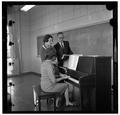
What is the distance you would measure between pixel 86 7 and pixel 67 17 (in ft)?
0.87

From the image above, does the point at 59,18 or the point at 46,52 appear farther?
the point at 59,18

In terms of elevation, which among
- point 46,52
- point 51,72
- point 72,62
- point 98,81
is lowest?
point 98,81

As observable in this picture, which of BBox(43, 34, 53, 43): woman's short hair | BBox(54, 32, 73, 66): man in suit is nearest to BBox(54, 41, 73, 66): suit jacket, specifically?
BBox(54, 32, 73, 66): man in suit

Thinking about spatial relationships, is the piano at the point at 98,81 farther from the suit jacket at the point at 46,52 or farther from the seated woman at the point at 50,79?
the suit jacket at the point at 46,52

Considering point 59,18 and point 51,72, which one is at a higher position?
point 59,18

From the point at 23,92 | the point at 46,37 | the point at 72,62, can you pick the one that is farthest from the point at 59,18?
the point at 23,92

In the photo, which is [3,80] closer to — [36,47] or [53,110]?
[36,47]

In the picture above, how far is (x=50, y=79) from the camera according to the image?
5.98ft

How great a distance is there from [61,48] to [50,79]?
1.36 feet

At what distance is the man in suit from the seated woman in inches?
2.9

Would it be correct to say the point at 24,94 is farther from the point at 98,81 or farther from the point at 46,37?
the point at 98,81

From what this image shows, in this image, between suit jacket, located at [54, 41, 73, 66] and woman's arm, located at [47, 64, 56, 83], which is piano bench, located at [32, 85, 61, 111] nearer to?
woman's arm, located at [47, 64, 56, 83]

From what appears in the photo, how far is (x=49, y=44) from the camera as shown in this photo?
5.84ft

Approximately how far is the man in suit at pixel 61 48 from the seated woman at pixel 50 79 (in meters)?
0.07
